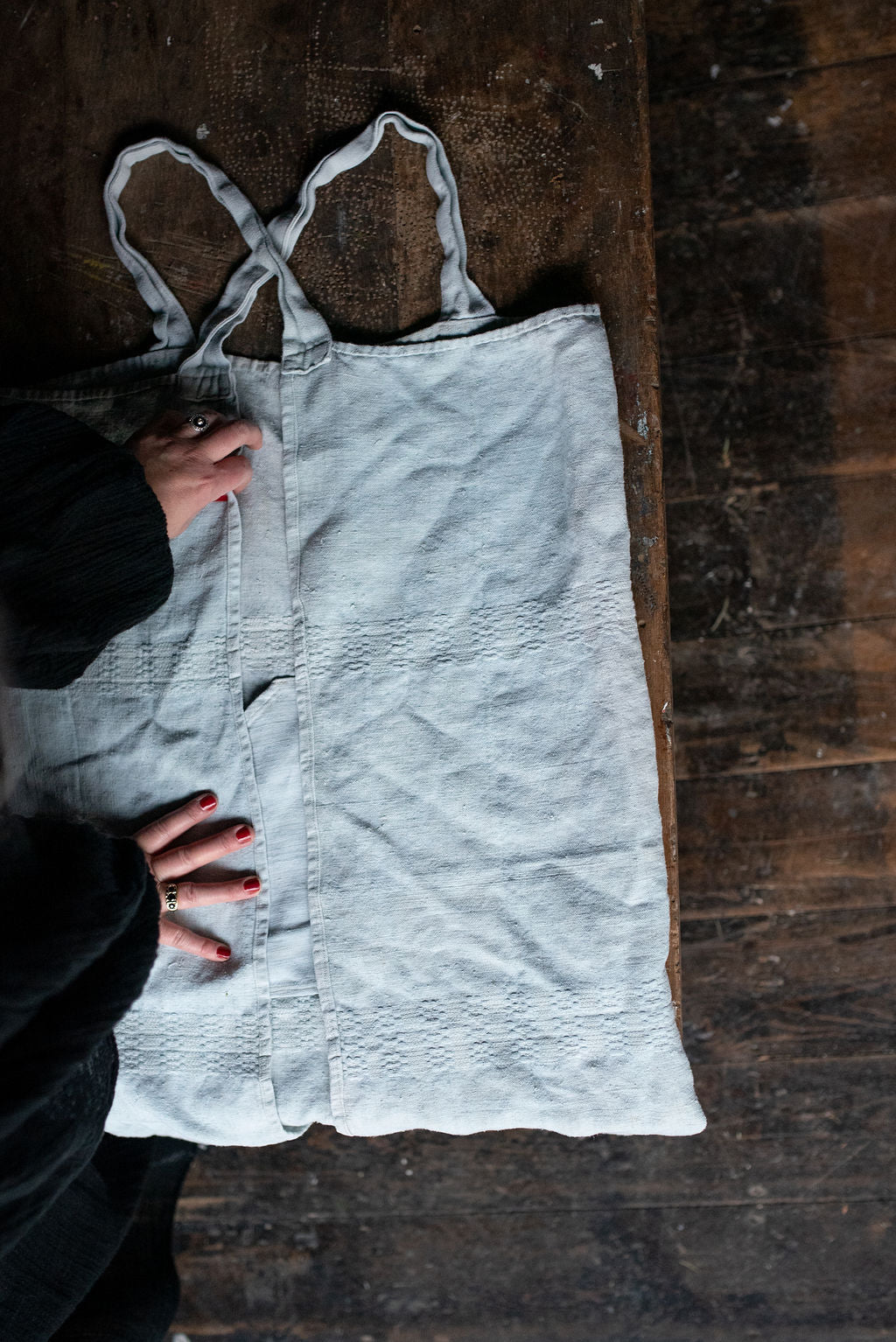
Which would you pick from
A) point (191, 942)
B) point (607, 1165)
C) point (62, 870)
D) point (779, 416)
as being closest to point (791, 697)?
point (779, 416)

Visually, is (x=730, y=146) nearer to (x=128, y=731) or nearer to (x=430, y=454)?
(x=430, y=454)

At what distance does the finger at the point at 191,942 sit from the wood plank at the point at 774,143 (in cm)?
105

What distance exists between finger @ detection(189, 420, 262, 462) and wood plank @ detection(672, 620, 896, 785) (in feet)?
2.06

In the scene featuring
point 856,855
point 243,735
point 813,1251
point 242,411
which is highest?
point 242,411

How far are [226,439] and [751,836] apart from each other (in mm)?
837

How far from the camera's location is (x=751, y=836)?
3.75 ft

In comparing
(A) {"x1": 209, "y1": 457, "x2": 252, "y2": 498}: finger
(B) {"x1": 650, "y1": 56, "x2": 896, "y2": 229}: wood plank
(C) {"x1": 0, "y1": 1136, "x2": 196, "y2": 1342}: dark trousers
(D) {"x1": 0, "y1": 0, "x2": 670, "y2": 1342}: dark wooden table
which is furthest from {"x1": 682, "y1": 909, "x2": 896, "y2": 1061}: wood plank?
(B) {"x1": 650, "y1": 56, "x2": 896, "y2": 229}: wood plank

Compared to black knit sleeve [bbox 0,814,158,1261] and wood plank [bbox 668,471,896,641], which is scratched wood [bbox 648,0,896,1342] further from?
black knit sleeve [bbox 0,814,158,1261]

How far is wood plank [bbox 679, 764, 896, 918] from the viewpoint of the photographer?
1126mm

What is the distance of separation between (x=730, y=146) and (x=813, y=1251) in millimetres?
1489

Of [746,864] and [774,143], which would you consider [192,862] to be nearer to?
[746,864]

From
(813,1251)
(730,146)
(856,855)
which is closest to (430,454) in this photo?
(730,146)

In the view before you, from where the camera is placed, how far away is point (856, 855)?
1129 mm

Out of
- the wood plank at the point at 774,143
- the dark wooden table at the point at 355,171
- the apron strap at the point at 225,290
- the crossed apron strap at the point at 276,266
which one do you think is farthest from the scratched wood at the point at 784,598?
the apron strap at the point at 225,290
